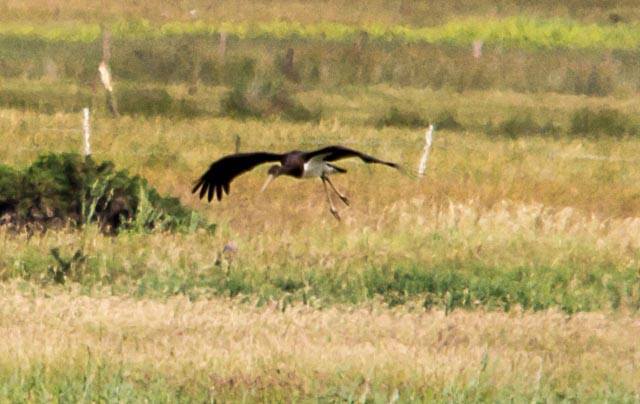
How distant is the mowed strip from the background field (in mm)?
24

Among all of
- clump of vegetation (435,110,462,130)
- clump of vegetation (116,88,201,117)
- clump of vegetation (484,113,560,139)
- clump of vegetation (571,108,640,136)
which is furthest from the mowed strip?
clump of vegetation (571,108,640,136)

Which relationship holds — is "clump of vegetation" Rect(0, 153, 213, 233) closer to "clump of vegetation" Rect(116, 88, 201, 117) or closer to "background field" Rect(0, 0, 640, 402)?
"background field" Rect(0, 0, 640, 402)

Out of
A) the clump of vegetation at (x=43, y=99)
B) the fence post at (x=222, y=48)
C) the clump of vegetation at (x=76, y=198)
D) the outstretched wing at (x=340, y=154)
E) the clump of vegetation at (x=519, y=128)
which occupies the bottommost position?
the clump of vegetation at (x=519, y=128)

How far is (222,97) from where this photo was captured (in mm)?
28406

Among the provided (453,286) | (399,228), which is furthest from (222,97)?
(453,286)

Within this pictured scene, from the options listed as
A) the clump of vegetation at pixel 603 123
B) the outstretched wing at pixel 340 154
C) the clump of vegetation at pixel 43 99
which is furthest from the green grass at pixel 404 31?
the outstretched wing at pixel 340 154

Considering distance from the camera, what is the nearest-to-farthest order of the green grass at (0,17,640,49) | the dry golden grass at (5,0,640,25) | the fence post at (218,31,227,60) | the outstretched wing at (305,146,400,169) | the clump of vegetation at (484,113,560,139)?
1. the outstretched wing at (305,146,400,169)
2. the clump of vegetation at (484,113,560,139)
3. the fence post at (218,31,227,60)
4. the green grass at (0,17,640,49)
5. the dry golden grass at (5,0,640,25)

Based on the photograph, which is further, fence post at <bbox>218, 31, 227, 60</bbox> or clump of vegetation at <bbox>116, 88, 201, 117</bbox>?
fence post at <bbox>218, 31, 227, 60</bbox>

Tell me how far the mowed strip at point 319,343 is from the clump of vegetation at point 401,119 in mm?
16497

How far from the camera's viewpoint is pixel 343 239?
13.8 m

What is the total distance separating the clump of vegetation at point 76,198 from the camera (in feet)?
45.8

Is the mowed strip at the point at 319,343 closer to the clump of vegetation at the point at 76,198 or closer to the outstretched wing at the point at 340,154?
the outstretched wing at the point at 340,154

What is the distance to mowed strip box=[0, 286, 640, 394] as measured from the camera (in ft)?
26.0

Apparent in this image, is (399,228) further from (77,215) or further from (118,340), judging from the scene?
(118,340)
